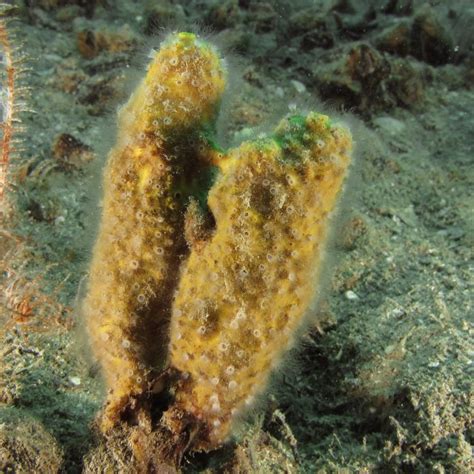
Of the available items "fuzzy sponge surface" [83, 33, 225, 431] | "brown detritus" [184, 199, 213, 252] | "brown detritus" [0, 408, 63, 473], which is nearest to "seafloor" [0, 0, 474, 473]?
"brown detritus" [0, 408, 63, 473]

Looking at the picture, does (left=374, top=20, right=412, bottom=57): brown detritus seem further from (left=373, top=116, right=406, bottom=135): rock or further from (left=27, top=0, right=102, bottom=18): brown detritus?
(left=27, top=0, right=102, bottom=18): brown detritus

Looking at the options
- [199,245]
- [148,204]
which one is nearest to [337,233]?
[199,245]

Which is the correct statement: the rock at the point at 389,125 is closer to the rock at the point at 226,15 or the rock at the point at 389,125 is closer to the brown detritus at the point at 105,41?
the rock at the point at 226,15

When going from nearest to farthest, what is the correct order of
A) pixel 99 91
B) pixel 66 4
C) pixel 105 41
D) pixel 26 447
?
pixel 26 447
pixel 99 91
pixel 105 41
pixel 66 4

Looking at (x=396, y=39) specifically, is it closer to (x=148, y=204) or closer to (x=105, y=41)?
(x=105, y=41)

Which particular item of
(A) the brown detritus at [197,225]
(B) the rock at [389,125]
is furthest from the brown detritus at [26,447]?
(B) the rock at [389,125]
